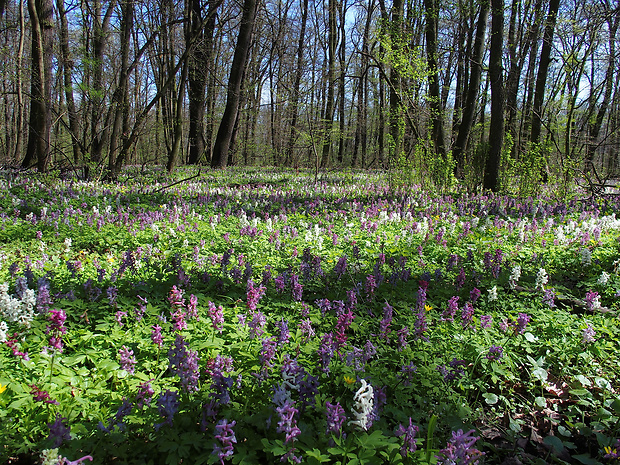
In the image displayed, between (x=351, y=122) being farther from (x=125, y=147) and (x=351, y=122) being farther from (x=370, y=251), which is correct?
(x=370, y=251)

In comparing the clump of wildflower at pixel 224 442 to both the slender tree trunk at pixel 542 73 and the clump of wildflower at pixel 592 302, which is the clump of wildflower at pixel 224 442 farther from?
the slender tree trunk at pixel 542 73

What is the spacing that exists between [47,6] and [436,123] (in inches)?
511

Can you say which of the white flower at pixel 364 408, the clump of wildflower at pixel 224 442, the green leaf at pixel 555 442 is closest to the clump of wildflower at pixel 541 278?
the green leaf at pixel 555 442

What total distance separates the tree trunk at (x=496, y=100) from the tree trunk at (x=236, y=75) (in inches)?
392

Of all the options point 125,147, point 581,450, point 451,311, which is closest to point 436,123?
point 125,147

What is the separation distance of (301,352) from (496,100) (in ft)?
36.6

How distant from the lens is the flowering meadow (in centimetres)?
179

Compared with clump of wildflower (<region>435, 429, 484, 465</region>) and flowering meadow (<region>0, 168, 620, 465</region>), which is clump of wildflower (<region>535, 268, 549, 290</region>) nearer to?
flowering meadow (<region>0, 168, 620, 465</region>)

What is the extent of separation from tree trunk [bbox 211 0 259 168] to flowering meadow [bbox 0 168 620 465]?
12408 millimetres

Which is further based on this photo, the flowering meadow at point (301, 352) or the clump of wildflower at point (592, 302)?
the clump of wildflower at point (592, 302)

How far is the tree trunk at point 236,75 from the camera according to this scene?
53.2ft

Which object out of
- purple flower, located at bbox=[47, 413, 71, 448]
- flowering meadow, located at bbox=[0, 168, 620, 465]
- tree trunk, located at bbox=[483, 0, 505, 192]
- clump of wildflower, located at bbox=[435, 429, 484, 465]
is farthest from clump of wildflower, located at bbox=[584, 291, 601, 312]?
tree trunk, located at bbox=[483, 0, 505, 192]

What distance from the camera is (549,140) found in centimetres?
1027

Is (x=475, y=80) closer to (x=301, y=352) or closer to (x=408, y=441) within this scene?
(x=301, y=352)
